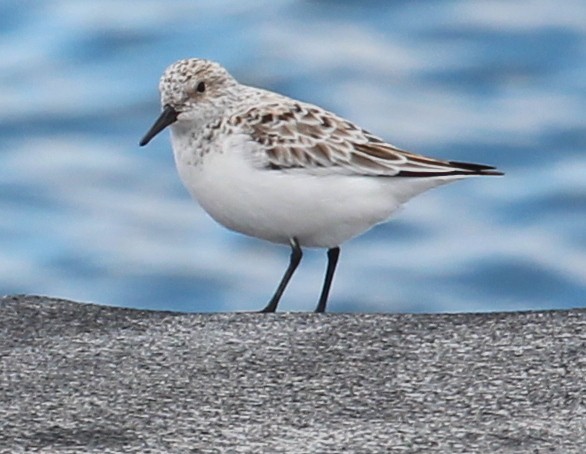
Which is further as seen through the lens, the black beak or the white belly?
the black beak

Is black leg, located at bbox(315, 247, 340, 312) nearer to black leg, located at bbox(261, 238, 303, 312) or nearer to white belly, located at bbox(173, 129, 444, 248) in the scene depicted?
black leg, located at bbox(261, 238, 303, 312)

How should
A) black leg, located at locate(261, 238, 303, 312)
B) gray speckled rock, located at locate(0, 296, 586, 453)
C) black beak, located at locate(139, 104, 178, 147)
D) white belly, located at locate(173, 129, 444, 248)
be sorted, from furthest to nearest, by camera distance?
1. black beak, located at locate(139, 104, 178, 147)
2. black leg, located at locate(261, 238, 303, 312)
3. white belly, located at locate(173, 129, 444, 248)
4. gray speckled rock, located at locate(0, 296, 586, 453)

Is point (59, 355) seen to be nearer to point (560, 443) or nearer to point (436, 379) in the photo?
point (436, 379)

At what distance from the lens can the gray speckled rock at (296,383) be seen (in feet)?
12.1

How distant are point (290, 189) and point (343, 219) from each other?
0.68ft

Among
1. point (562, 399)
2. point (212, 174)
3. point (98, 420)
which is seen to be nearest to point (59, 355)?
point (98, 420)

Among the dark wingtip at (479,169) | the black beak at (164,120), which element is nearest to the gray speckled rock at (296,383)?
the dark wingtip at (479,169)

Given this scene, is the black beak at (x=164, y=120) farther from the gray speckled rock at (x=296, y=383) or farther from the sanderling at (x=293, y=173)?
the gray speckled rock at (x=296, y=383)

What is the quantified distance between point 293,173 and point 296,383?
127cm

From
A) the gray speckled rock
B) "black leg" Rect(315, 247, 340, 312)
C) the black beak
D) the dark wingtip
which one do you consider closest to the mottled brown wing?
the dark wingtip

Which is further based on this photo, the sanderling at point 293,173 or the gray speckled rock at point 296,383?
the sanderling at point 293,173

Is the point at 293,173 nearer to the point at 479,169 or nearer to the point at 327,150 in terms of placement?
the point at 327,150

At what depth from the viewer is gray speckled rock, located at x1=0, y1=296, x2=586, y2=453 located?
370 centimetres

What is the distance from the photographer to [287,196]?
17.1 ft
